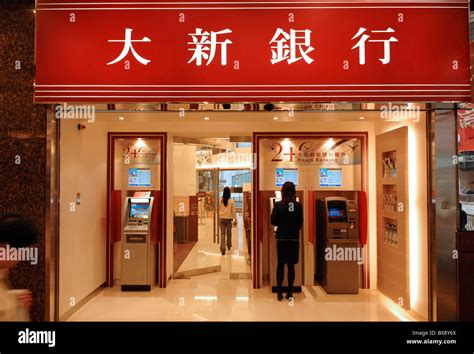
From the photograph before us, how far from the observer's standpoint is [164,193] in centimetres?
525

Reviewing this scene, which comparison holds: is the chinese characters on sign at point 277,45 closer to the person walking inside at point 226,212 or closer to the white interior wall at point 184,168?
the white interior wall at point 184,168

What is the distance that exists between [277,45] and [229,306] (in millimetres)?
3211

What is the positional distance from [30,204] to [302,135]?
382 centimetres

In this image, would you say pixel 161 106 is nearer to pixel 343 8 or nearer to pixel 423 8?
pixel 343 8

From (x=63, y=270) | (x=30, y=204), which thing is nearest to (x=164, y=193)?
(x=63, y=270)

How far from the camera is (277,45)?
291 centimetres

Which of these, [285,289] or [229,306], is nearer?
[229,306]

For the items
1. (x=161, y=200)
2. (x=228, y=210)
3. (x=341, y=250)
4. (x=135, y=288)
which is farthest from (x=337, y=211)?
(x=135, y=288)

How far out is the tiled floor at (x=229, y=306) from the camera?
3973 mm

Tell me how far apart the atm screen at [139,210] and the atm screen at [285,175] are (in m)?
2.11

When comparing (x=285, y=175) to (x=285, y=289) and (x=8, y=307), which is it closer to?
(x=285, y=289)

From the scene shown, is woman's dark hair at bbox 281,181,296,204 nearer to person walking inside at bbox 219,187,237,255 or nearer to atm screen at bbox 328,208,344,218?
atm screen at bbox 328,208,344,218

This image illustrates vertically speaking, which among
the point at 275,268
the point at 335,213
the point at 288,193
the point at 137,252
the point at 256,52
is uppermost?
the point at 256,52

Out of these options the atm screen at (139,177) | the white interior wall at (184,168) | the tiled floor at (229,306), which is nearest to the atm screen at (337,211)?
the tiled floor at (229,306)
